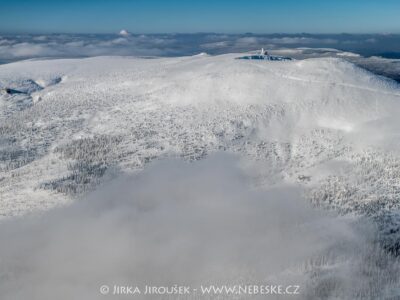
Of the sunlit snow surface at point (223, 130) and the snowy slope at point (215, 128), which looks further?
the snowy slope at point (215, 128)

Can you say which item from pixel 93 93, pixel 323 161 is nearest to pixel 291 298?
pixel 323 161

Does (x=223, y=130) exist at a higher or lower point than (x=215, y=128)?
lower

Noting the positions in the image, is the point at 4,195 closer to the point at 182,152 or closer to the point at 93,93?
the point at 182,152

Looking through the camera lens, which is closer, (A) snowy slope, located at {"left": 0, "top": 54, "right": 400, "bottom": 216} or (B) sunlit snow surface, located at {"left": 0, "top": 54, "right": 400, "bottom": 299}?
(B) sunlit snow surface, located at {"left": 0, "top": 54, "right": 400, "bottom": 299}

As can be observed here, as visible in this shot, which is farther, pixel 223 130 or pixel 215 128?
pixel 215 128
